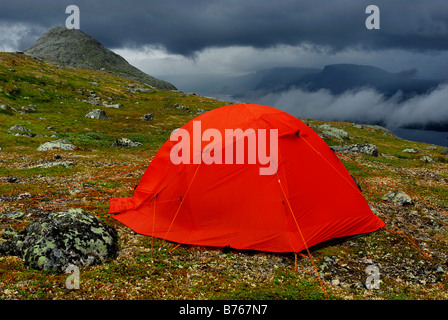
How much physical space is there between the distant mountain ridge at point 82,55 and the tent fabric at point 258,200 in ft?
543

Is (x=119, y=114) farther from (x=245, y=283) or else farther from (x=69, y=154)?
(x=245, y=283)

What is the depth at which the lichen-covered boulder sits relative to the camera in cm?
754

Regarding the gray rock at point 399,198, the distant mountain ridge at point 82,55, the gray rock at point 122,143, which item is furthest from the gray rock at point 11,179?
the distant mountain ridge at point 82,55

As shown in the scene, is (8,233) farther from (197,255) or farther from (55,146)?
(55,146)

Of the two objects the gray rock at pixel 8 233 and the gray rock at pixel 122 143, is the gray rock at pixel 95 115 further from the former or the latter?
the gray rock at pixel 8 233

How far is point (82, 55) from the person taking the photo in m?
179

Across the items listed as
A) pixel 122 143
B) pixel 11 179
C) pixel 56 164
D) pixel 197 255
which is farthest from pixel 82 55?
pixel 197 255

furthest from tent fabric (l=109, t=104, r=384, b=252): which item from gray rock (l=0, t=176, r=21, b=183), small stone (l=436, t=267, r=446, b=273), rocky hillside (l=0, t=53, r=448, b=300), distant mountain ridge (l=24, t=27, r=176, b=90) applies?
distant mountain ridge (l=24, t=27, r=176, b=90)

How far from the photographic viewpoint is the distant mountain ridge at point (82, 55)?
170750mm

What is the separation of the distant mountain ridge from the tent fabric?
6522 inches

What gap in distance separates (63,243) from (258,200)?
5902 mm

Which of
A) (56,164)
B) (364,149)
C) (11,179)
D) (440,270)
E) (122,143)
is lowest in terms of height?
(440,270)

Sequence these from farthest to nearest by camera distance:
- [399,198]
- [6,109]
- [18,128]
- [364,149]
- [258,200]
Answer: [6,109], [18,128], [364,149], [399,198], [258,200]

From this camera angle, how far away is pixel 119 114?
5622 cm
